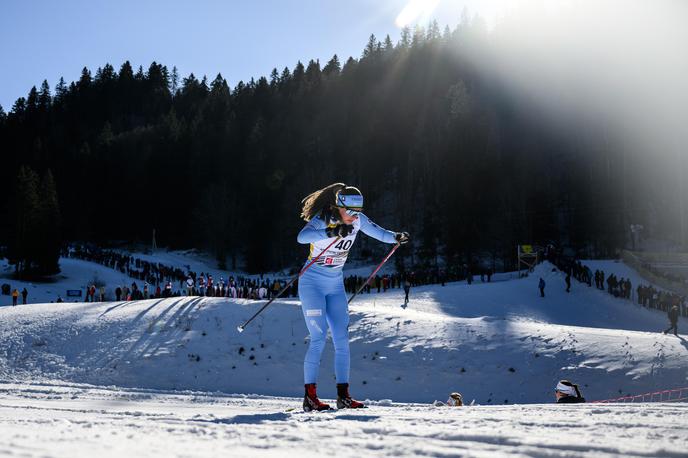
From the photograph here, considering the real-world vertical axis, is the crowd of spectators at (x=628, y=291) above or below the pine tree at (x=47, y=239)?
below

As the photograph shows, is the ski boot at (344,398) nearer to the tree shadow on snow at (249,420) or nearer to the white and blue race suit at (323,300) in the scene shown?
the white and blue race suit at (323,300)

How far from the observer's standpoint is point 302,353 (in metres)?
20.2

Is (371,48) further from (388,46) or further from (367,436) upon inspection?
(367,436)

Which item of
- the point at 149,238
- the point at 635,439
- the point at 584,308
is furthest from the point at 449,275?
the point at 149,238

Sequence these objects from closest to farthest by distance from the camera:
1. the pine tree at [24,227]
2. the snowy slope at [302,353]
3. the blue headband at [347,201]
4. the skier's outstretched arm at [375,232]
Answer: the blue headband at [347,201] < the skier's outstretched arm at [375,232] < the snowy slope at [302,353] < the pine tree at [24,227]

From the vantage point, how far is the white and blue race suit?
23.0ft

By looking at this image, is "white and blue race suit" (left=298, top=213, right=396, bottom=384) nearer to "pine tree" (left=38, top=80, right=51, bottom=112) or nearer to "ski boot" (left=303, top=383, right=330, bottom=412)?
"ski boot" (left=303, top=383, right=330, bottom=412)

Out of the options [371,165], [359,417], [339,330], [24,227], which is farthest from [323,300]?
[371,165]

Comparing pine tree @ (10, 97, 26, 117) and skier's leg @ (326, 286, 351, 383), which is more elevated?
pine tree @ (10, 97, 26, 117)

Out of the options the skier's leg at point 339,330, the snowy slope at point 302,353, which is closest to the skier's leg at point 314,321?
the skier's leg at point 339,330

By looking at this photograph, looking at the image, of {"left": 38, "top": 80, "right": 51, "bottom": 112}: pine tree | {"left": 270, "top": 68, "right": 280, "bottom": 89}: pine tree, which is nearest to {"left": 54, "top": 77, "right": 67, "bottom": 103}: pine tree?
{"left": 38, "top": 80, "right": 51, "bottom": 112}: pine tree

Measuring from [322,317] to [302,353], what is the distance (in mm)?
13547

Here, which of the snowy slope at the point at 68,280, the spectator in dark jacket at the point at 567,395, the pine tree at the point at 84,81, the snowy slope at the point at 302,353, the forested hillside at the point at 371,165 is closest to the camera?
the spectator in dark jacket at the point at 567,395

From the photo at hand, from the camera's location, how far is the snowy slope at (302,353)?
56.5 ft
